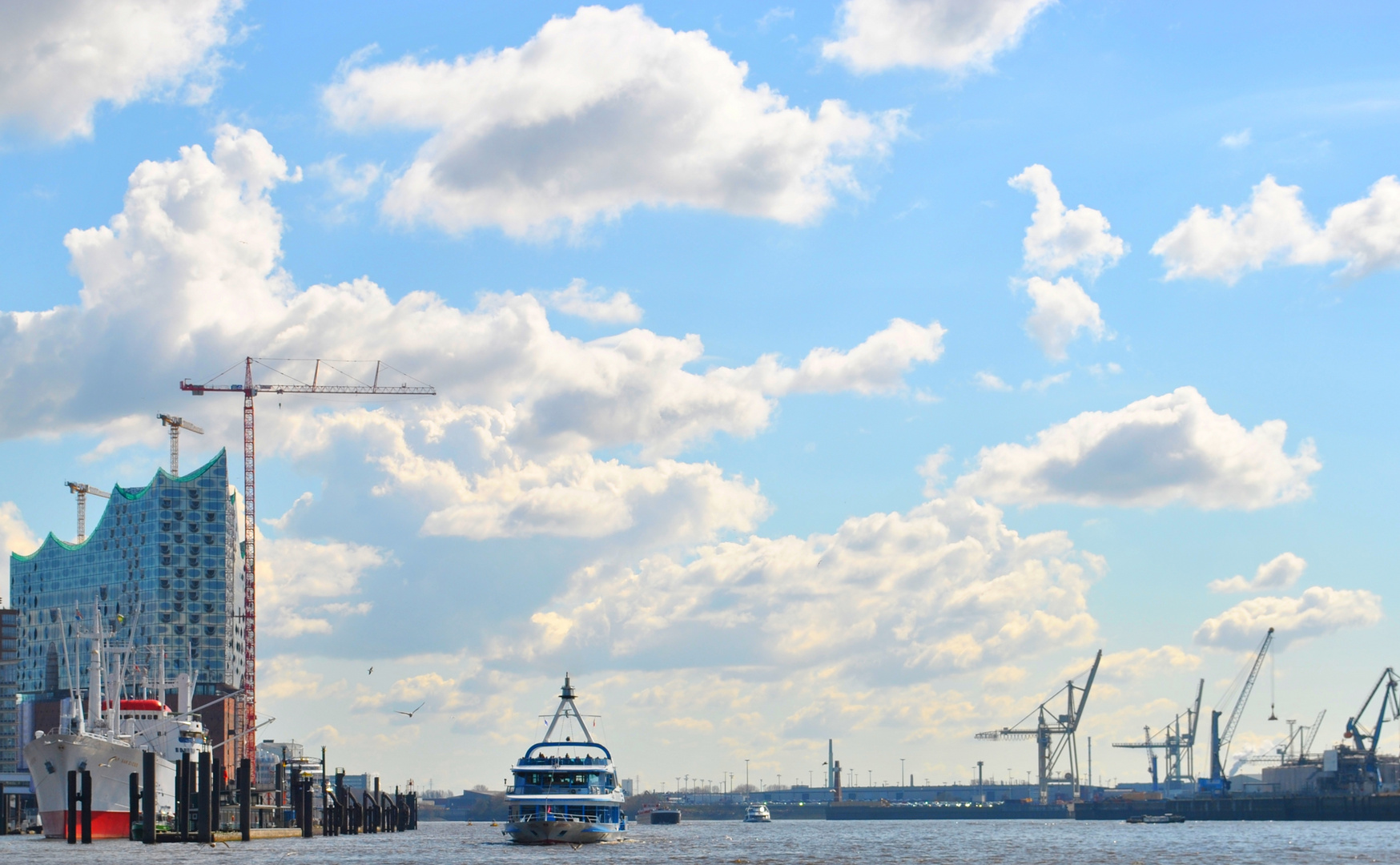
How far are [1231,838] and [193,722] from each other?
418ft

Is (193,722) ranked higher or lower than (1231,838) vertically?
higher

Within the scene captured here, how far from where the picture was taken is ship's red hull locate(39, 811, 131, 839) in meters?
152

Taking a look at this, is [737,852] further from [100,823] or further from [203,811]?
[100,823]

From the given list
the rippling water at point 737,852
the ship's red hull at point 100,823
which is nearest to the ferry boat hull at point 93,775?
the ship's red hull at point 100,823

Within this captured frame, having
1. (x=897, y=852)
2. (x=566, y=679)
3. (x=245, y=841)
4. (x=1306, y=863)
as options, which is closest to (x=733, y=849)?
(x=897, y=852)

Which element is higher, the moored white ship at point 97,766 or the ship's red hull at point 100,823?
the moored white ship at point 97,766

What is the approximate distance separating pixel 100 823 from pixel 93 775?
589 cm

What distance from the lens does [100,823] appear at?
153m

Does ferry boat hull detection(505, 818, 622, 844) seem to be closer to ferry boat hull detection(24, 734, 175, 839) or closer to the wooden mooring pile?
the wooden mooring pile

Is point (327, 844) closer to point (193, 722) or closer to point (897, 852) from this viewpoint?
point (193, 722)

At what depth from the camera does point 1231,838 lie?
639ft

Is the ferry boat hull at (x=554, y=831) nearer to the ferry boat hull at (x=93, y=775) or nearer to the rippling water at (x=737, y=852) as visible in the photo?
the rippling water at (x=737, y=852)

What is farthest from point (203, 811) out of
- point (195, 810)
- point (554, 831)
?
point (554, 831)

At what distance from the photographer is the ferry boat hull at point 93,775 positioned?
14825cm
